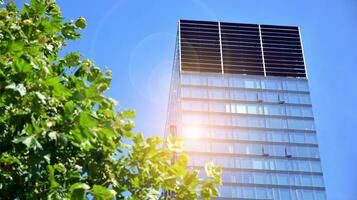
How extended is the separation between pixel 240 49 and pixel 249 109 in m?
16.2

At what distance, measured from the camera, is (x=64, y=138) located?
448 centimetres

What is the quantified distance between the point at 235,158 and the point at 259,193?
32.2 feet

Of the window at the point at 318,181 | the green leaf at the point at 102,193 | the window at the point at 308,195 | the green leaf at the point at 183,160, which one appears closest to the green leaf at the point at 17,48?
the green leaf at the point at 102,193

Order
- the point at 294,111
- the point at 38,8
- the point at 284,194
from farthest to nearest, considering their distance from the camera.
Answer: the point at 294,111
the point at 284,194
the point at 38,8

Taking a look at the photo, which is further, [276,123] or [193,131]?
[276,123]

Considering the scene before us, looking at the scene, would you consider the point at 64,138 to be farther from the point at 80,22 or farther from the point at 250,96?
the point at 250,96

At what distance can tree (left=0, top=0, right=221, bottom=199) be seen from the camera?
4.61 metres

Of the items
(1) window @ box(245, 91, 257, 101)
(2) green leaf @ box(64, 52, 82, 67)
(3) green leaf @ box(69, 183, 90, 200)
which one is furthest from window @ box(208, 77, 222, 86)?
(3) green leaf @ box(69, 183, 90, 200)

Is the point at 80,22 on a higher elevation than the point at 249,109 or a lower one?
lower

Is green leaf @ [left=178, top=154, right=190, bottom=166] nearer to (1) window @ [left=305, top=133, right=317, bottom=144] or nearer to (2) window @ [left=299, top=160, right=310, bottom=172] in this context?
(2) window @ [left=299, top=160, right=310, bottom=172]

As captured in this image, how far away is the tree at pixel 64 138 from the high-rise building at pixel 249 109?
104 meters

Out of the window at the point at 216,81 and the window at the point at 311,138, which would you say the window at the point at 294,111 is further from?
the window at the point at 216,81

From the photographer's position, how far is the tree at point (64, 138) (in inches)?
181

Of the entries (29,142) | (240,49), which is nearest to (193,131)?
(240,49)
